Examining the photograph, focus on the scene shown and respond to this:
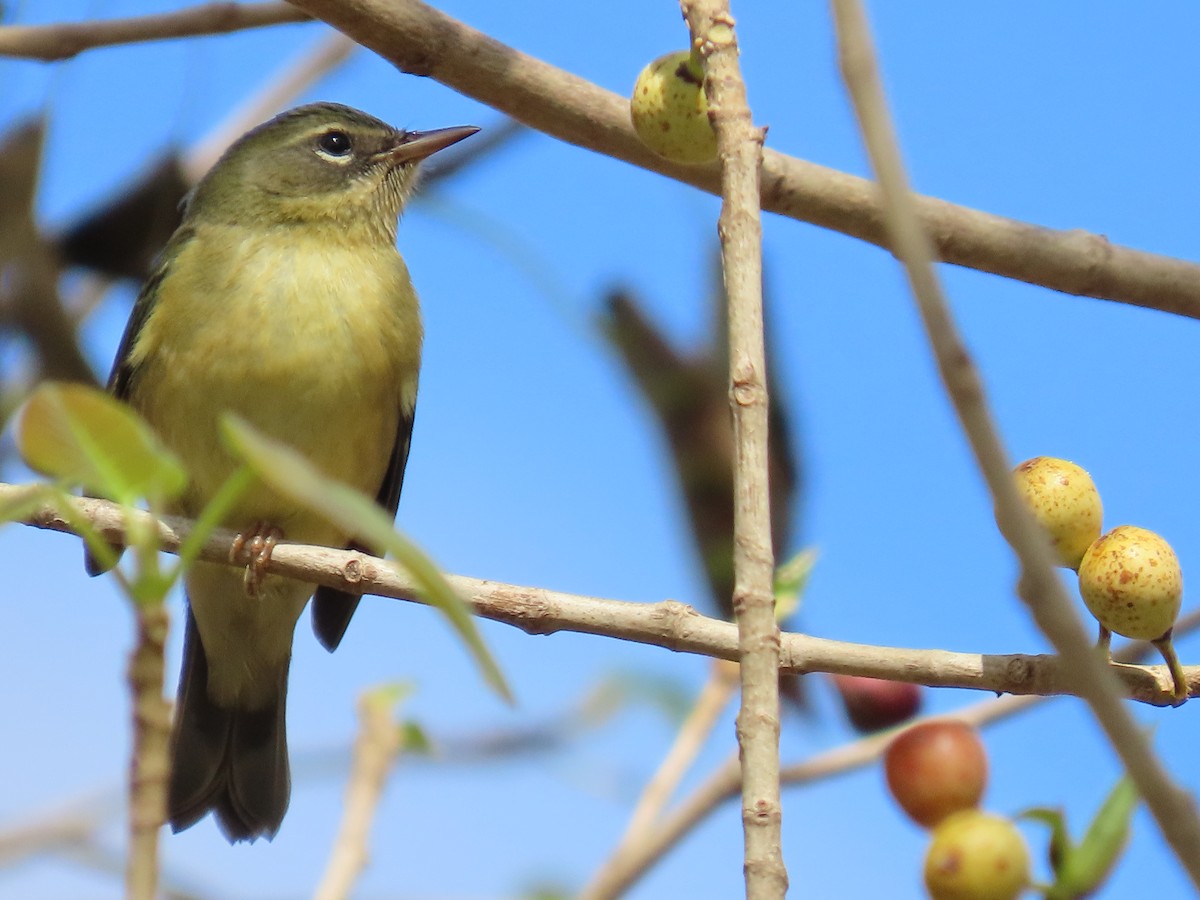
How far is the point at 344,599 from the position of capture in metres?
5.43

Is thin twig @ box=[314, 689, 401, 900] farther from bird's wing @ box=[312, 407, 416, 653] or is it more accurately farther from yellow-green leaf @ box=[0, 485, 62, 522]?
bird's wing @ box=[312, 407, 416, 653]

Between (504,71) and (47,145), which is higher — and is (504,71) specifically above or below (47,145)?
below

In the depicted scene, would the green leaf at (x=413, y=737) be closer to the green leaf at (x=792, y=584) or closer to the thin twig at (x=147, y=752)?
the green leaf at (x=792, y=584)

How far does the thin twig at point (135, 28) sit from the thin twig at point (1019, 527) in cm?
262

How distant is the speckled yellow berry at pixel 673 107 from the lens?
2.28 meters

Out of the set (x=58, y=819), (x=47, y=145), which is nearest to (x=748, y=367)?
(x=58, y=819)

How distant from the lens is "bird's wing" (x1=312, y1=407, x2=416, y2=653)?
A: 5379 mm

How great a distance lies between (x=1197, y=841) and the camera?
1.14m

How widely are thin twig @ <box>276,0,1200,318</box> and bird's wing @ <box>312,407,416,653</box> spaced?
2270 millimetres

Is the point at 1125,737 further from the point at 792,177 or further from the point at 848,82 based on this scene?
the point at 792,177

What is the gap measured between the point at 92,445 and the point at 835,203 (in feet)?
7.60

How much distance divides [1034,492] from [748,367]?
0.90 m

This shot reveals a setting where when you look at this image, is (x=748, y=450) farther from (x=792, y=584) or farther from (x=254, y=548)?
(x=254, y=548)

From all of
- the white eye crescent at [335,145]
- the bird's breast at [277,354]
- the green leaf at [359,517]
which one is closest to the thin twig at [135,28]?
the bird's breast at [277,354]
